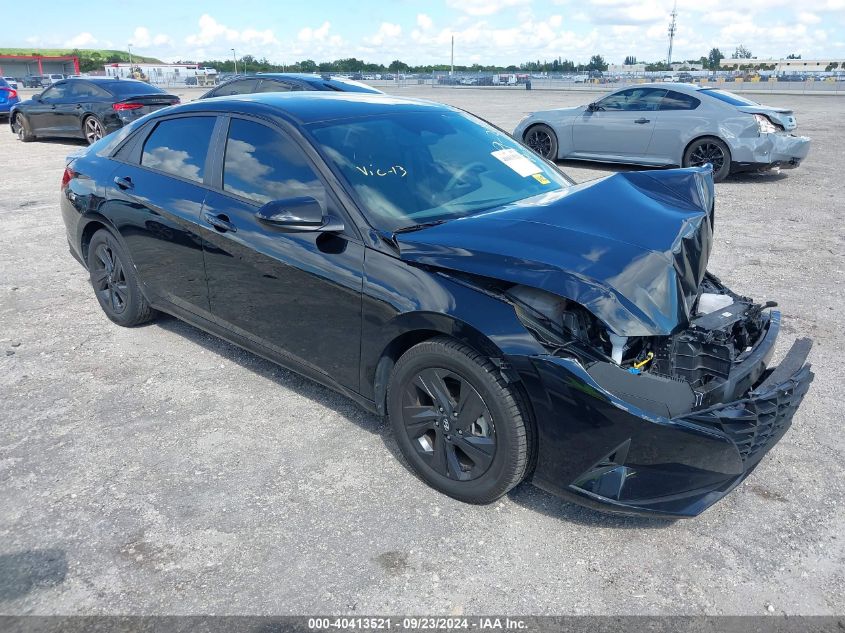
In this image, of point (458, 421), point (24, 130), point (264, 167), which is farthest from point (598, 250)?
point (24, 130)

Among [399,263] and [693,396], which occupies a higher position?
[399,263]

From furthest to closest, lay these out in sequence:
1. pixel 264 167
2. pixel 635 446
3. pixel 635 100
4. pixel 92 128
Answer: pixel 92 128 → pixel 635 100 → pixel 264 167 → pixel 635 446

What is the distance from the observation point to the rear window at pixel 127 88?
14.5m

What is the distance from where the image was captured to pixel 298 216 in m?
3.22

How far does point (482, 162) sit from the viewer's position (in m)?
3.92

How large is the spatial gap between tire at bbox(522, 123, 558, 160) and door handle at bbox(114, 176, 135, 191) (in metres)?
8.72

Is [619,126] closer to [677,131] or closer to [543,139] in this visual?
[677,131]

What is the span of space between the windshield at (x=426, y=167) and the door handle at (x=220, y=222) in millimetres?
709

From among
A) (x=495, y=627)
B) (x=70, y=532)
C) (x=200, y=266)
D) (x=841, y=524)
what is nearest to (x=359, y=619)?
(x=495, y=627)

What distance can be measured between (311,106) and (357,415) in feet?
5.74

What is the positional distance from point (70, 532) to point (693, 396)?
8.63 ft

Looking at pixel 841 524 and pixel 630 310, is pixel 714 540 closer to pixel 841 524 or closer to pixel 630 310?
pixel 841 524

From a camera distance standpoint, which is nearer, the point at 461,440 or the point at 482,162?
the point at 461,440

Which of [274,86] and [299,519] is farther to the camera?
[274,86]
